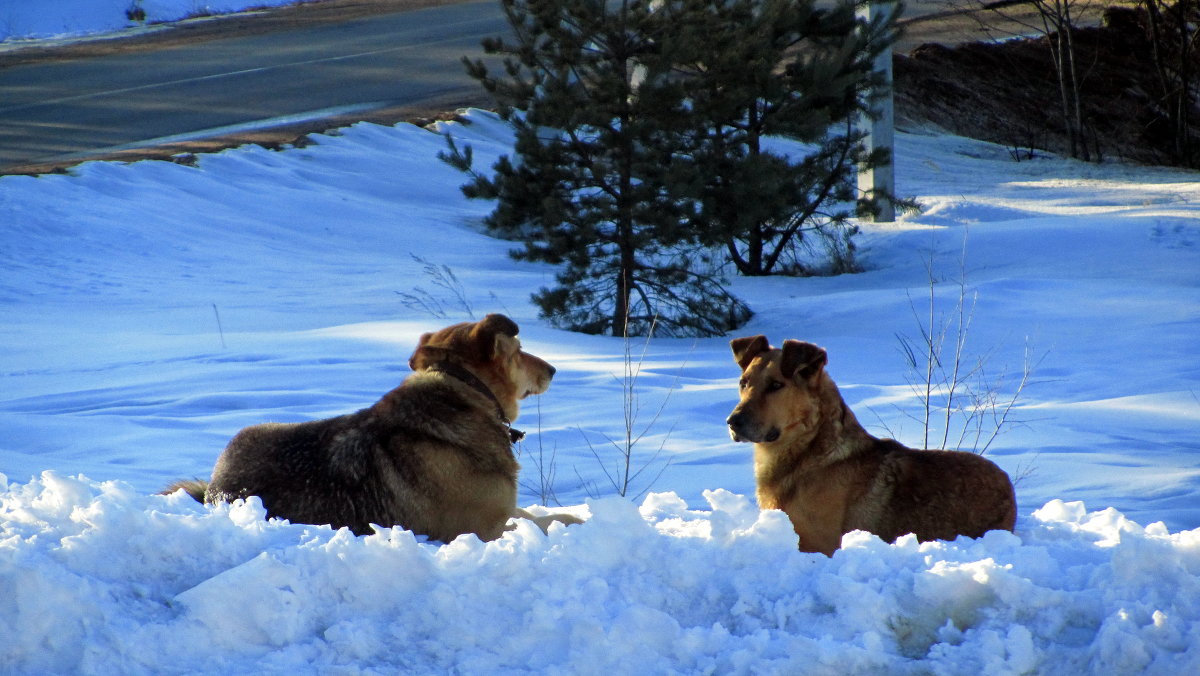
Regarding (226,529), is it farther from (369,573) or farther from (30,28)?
(30,28)

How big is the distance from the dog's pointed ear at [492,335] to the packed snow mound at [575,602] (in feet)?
5.09

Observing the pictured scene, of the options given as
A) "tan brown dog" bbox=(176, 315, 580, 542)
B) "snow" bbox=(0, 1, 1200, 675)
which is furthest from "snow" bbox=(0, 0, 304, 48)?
"tan brown dog" bbox=(176, 315, 580, 542)

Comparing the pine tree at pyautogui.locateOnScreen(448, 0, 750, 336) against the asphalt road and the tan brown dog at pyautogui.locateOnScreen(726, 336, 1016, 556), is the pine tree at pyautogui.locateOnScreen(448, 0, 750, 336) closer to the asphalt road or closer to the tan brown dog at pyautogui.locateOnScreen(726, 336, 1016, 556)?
the tan brown dog at pyautogui.locateOnScreen(726, 336, 1016, 556)

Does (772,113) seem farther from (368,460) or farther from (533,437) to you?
(368,460)

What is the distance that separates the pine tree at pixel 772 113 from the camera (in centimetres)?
1186

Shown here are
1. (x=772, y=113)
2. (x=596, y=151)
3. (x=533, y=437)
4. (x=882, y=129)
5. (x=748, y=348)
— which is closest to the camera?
(x=748, y=348)

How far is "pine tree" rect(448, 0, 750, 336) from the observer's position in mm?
11219

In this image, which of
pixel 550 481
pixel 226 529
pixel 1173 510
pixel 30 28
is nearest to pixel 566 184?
pixel 550 481

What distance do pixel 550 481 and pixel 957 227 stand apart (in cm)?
1262

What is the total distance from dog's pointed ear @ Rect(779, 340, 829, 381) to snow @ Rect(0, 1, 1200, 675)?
0.79m

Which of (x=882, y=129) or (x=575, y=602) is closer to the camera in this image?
(x=575, y=602)

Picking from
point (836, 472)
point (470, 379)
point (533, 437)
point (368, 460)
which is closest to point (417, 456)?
point (368, 460)

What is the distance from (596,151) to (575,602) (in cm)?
892

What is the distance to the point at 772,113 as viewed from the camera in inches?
555
